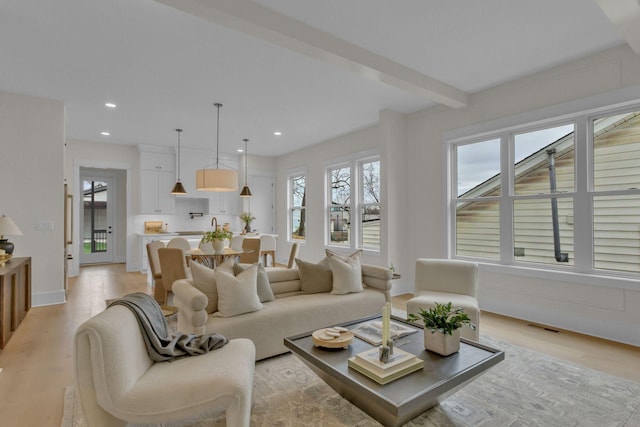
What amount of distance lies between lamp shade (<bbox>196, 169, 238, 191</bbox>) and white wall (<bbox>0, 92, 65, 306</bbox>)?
189 centimetres

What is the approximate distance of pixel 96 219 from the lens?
8.92 metres

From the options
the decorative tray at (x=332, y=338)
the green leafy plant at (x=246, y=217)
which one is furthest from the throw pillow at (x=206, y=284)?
the green leafy plant at (x=246, y=217)

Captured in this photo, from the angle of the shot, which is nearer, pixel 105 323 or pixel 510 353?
pixel 105 323

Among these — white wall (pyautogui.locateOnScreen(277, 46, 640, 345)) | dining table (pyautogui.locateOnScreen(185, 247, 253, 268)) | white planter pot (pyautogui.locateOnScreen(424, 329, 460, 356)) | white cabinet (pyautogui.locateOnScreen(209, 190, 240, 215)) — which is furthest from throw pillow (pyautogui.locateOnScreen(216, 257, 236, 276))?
white cabinet (pyautogui.locateOnScreen(209, 190, 240, 215))

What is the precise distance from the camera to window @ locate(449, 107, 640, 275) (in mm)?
3361

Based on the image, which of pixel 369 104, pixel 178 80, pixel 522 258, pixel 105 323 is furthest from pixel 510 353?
pixel 178 80

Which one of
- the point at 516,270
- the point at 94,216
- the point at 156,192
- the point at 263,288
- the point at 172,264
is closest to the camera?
the point at 263,288

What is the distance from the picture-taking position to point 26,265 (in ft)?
13.4

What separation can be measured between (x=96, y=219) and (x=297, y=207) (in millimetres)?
5472

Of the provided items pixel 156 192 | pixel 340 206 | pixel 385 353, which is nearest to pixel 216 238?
pixel 340 206

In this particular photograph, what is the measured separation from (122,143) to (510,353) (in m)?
7.94

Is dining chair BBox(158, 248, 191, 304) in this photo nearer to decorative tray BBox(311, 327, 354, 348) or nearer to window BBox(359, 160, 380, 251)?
decorative tray BBox(311, 327, 354, 348)

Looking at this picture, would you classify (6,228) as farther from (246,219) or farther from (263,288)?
(246,219)

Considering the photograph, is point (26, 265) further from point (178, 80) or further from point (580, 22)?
point (580, 22)
